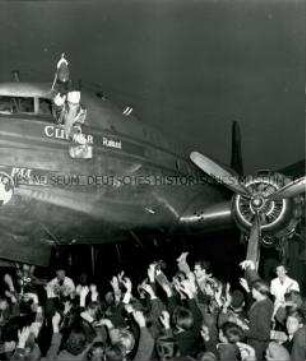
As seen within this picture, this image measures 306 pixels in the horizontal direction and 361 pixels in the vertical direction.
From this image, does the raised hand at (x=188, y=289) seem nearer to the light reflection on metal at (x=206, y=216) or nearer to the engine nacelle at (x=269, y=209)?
the engine nacelle at (x=269, y=209)

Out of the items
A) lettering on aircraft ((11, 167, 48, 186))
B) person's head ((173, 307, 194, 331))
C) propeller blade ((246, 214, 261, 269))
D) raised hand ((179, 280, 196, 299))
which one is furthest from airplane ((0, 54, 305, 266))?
person's head ((173, 307, 194, 331))

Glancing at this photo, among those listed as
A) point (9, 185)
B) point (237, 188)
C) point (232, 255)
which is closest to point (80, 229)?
point (9, 185)

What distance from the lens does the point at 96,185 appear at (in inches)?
392

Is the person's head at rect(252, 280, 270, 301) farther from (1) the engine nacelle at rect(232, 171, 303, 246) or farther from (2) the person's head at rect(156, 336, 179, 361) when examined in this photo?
(1) the engine nacelle at rect(232, 171, 303, 246)

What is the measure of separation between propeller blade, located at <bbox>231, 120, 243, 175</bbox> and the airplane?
822cm

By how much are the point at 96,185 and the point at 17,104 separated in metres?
2.15

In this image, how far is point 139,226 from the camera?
1167cm

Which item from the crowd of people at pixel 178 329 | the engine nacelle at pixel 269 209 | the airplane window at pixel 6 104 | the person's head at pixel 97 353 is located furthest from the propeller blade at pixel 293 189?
the person's head at pixel 97 353

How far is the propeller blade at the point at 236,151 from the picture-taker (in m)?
20.9

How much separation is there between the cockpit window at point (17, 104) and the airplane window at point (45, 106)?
0.16m

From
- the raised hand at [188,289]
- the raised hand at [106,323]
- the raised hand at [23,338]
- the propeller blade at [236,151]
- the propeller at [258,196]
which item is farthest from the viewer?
the propeller blade at [236,151]

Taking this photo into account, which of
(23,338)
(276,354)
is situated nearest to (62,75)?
(23,338)

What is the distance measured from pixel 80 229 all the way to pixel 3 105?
279 cm

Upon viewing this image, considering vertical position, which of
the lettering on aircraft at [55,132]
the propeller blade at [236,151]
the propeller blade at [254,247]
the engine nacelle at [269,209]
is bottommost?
the propeller blade at [254,247]
